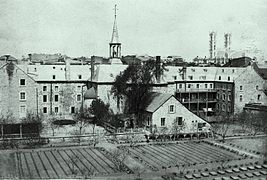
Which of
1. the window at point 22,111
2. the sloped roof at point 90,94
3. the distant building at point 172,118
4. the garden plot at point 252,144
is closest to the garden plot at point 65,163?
the distant building at point 172,118

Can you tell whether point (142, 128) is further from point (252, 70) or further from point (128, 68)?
point (252, 70)

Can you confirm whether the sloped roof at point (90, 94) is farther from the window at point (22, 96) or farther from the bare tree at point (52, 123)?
the window at point (22, 96)

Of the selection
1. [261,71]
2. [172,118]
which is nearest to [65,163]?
[172,118]

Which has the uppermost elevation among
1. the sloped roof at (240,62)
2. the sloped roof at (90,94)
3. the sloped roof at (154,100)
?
the sloped roof at (240,62)

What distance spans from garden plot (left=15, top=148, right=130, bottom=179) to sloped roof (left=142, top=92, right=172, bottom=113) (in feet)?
41.3

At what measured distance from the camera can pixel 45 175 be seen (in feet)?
93.9

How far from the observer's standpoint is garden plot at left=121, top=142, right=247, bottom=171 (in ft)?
111

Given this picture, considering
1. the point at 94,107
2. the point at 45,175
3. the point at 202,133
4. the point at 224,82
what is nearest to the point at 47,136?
the point at 94,107

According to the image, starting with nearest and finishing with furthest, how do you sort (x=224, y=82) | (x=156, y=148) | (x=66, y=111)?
(x=156, y=148) < (x=66, y=111) < (x=224, y=82)

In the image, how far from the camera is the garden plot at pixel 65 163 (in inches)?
1150

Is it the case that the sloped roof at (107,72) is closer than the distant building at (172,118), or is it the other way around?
the distant building at (172,118)

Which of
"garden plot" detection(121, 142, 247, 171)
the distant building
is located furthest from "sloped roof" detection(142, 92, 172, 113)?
"garden plot" detection(121, 142, 247, 171)

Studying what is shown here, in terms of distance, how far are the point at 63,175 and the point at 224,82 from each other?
44.2 m

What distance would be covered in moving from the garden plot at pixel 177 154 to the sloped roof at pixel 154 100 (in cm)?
788
